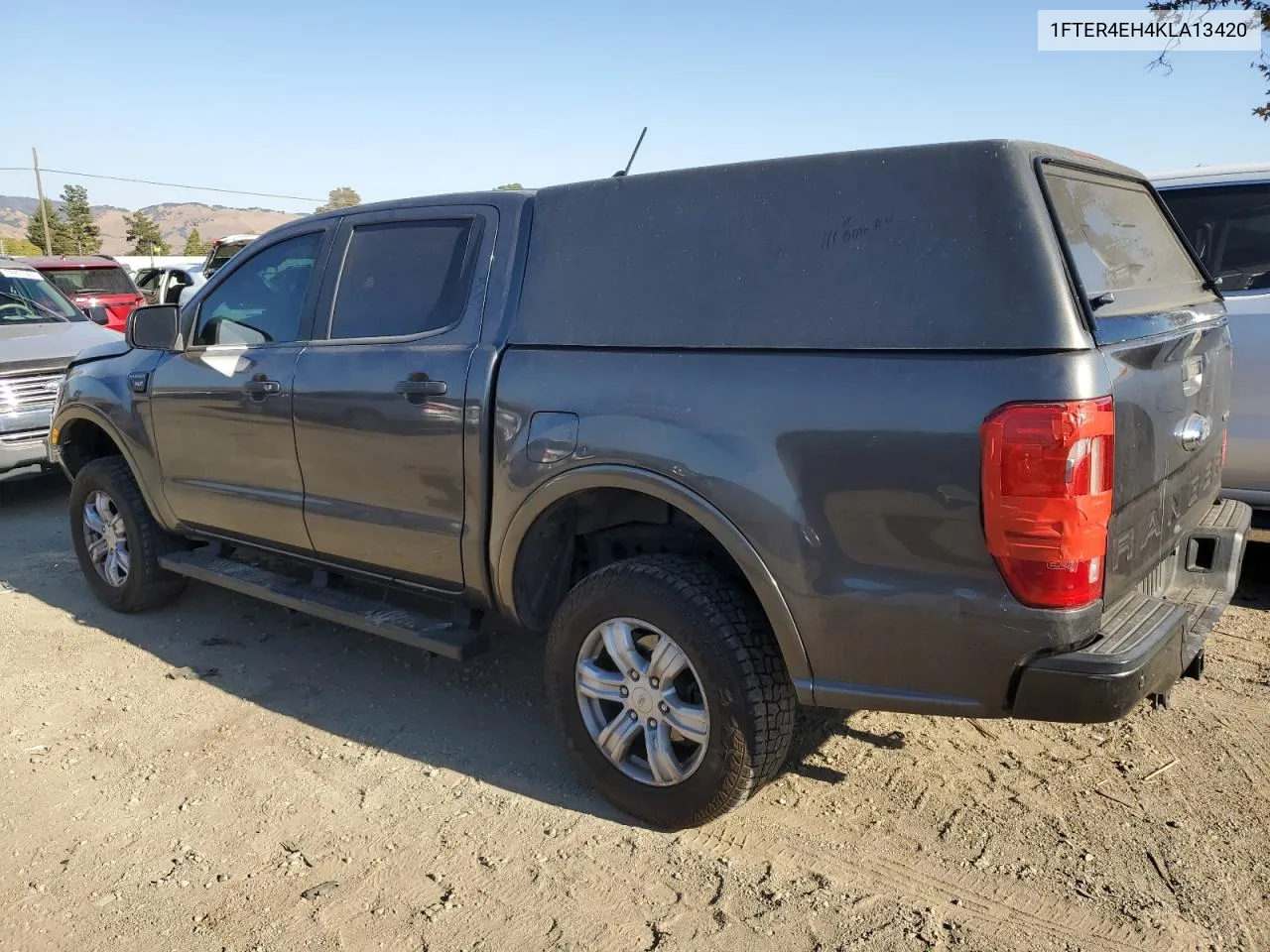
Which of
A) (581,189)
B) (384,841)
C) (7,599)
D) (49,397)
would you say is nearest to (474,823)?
(384,841)

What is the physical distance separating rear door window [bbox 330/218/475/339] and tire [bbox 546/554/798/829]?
1205mm

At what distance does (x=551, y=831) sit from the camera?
3.06m

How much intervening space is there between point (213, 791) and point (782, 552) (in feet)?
7.05

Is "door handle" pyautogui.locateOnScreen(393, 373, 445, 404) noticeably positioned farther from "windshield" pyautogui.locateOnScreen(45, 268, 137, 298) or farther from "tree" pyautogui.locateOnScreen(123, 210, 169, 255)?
"tree" pyautogui.locateOnScreen(123, 210, 169, 255)

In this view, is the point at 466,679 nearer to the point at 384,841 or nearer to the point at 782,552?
the point at 384,841

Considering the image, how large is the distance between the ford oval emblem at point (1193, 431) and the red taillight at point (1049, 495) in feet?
2.15

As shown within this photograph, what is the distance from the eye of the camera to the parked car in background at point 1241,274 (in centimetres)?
462

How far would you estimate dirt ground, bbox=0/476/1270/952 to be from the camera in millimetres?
2600

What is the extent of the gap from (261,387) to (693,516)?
2164mm

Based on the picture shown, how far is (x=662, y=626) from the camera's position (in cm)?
289

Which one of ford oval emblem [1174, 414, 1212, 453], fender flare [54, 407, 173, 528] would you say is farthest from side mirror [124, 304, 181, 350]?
ford oval emblem [1174, 414, 1212, 453]

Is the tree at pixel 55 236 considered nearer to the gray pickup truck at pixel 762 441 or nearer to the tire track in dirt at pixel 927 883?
the gray pickup truck at pixel 762 441

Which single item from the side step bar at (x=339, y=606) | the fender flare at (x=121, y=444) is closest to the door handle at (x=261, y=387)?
the side step bar at (x=339, y=606)

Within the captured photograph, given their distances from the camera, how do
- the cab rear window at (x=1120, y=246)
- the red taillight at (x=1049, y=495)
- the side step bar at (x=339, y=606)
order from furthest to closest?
1. the side step bar at (x=339, y=606)
2. the cab rear window at (x=1120, y=246)
3. the red taillight at (x=1049, y=495)
